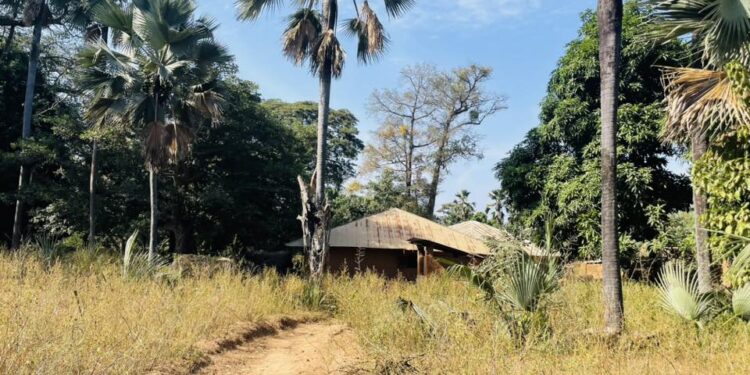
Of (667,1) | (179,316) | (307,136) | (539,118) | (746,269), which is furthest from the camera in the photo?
(307,136)

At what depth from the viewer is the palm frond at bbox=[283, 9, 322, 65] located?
16.0 meters

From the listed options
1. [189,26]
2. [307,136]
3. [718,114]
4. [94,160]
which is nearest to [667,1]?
[718,114]

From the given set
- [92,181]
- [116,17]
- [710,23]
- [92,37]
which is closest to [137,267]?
[116,17]

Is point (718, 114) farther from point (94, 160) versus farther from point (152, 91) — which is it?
point (94, 160)

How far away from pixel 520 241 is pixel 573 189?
9.60m

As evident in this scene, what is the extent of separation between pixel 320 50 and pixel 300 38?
0.90 m

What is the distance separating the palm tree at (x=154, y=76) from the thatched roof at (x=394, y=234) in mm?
8023

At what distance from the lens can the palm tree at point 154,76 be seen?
14891mm

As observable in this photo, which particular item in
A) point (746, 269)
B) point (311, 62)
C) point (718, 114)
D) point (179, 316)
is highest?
point (311, 62)

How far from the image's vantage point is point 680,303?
7.58 meters

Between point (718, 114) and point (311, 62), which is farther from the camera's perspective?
point (311, 62)

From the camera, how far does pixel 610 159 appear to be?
7.66 meters

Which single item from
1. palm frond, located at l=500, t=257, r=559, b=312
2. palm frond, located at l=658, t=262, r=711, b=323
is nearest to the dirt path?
palm frond, located at l=500, t=257, r=559, b=312

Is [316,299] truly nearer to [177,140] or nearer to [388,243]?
[177,140]
